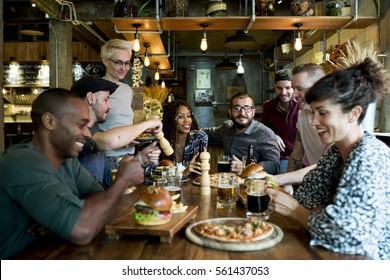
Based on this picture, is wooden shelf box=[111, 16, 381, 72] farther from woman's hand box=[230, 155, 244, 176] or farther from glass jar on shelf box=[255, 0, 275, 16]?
woman's hand box=[230, 155, 244, 176]

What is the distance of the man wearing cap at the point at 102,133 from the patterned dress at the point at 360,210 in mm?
1317

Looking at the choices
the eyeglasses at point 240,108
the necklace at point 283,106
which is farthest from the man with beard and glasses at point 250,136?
the necklace at point 283,106

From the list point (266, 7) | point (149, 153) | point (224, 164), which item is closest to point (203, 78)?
point (266, 7)

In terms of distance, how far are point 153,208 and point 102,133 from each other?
981 mm

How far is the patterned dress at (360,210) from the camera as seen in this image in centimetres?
145

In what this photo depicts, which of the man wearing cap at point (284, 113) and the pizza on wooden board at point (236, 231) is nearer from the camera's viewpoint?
the pizza on wooden board at point (236, 231)

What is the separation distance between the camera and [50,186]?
1511mm

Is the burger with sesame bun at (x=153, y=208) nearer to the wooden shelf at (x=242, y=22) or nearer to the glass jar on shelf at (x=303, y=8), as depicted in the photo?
the wooden shelf at (x=242, y=22)

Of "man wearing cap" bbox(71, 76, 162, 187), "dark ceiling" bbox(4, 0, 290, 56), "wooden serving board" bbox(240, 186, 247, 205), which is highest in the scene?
"dark ceiling" bbox(4, 0, 290, 56)

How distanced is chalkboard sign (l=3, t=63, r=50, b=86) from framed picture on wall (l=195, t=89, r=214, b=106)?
484 cm

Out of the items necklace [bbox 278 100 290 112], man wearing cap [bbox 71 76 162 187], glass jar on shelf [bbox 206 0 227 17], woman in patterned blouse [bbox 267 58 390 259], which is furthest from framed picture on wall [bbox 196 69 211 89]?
woman in patterned blouse [bbox 267 58 390 259]

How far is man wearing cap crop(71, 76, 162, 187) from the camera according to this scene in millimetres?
2443
